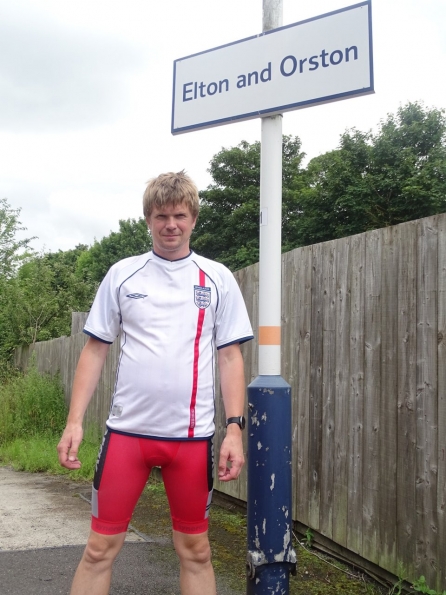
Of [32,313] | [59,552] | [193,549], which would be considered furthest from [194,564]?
[32,313]

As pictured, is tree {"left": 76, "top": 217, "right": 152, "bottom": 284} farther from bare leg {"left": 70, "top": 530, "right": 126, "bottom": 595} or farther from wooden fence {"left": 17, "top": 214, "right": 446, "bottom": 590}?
bare leg {"left": 70, "top": 530, "right": 126, "bottom": 595}

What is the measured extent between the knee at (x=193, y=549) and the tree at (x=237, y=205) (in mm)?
37308

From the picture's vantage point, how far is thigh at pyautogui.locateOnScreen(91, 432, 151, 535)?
8.59 ft

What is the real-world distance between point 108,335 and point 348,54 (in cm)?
156

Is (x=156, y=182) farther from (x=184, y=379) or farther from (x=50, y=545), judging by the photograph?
(x=50, y=545)

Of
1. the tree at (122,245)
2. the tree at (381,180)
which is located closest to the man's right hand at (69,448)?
the tree at (381,180)

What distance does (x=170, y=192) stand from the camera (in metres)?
2.70

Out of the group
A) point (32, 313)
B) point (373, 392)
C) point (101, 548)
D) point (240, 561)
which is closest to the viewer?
point (101, 548)

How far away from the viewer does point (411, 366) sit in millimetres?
3459

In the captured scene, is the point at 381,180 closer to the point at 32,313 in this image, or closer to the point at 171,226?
the point at 32,313

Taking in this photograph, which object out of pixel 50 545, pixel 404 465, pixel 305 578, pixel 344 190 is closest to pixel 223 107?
pixel 404 465

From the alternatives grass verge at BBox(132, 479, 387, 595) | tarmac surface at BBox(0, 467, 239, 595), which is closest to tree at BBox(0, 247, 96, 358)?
tarmac surface at BBox(0, 467, 239, 595)

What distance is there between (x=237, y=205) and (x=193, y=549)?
43.6 metres

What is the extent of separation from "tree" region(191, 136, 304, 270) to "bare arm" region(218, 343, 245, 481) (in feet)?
122
